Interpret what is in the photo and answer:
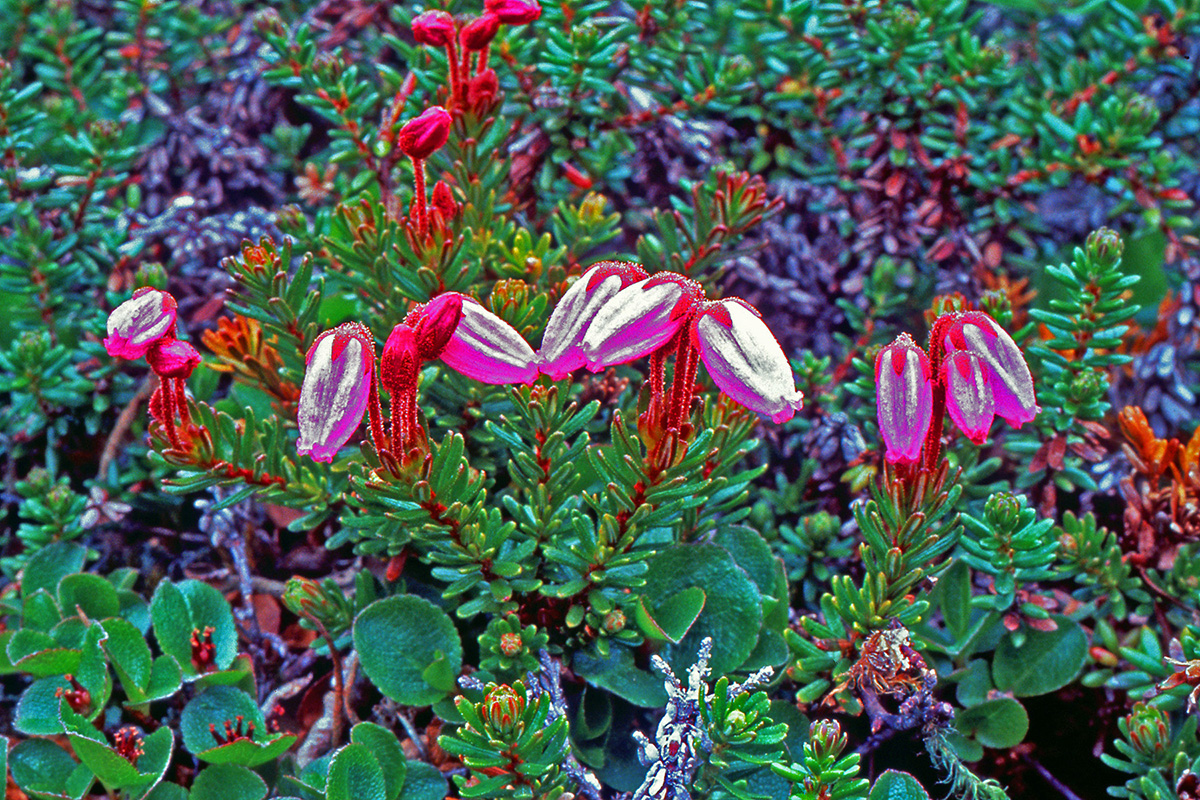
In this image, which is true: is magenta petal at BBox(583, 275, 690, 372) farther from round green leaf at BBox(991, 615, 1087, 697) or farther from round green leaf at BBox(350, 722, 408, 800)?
round green leaf at BBox(991, 615, 1087, 697)

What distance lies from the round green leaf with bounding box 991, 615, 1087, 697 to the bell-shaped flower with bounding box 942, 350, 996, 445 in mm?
768

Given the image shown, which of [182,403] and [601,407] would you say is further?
[601,407]

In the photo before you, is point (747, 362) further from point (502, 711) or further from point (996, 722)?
point (996, 722)

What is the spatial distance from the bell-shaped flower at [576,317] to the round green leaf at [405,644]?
0.72 metres

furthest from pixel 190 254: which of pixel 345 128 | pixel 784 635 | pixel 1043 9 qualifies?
pixel 1043 9

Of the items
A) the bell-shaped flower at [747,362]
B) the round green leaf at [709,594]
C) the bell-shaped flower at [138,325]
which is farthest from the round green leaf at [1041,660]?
the bell-shaped flower at [138,325]

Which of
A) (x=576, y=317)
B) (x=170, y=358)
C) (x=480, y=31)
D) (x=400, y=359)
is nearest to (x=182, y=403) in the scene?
(x=170, y=358)

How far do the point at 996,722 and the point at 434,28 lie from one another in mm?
1734

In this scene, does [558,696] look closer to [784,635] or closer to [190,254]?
[784,635]

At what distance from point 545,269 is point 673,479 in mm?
778

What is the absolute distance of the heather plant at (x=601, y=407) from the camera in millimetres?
1629

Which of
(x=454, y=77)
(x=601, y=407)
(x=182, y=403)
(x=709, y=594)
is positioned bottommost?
(x=709, y=594)

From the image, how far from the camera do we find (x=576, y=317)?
4.73 ft

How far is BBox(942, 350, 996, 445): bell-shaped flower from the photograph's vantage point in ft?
4.66
